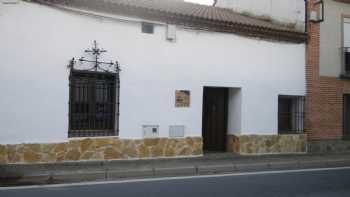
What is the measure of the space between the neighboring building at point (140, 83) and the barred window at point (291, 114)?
0.04m

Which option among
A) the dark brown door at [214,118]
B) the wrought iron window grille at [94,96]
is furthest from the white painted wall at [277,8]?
the wrought iron window grille at [94,96]

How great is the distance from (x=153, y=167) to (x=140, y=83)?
233 cm

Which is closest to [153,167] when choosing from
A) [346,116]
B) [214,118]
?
[214,118]

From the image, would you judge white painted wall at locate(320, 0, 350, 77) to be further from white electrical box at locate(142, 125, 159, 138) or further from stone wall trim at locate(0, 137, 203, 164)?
white electrical box at locate(142, 125, 159, 138)

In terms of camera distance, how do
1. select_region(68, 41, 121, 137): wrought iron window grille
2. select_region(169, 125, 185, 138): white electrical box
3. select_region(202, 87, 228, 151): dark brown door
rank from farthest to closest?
select_region(202, 87, 228, 151): dark brown door < select_region(169, 125, 185, 138): white electrical box < select_region(68, 41, 121, 137): wrought iron window grille

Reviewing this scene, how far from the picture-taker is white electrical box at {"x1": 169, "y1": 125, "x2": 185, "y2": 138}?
974cm

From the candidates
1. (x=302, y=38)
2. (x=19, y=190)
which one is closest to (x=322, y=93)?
(x=302, y=38)

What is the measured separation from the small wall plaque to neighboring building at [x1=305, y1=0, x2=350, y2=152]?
4.43 metres

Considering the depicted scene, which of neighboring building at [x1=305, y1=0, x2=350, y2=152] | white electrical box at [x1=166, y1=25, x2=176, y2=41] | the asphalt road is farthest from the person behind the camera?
neighboring building at [x1=305, y1=0, x2=350, y2=152]

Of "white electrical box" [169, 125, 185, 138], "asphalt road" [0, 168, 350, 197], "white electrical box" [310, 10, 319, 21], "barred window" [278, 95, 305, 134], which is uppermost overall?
"white electrical box" [310, 10, 319, 21]

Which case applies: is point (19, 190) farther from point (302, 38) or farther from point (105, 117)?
point (302, 38)

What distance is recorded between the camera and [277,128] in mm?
11383

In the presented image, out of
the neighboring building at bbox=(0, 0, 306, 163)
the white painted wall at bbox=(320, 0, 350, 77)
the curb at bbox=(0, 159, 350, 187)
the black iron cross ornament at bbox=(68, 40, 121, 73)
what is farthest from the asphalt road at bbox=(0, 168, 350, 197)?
A: the white painted wall at bbox=(320, 0, 350, 77)

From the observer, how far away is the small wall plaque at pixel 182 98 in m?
9.81
